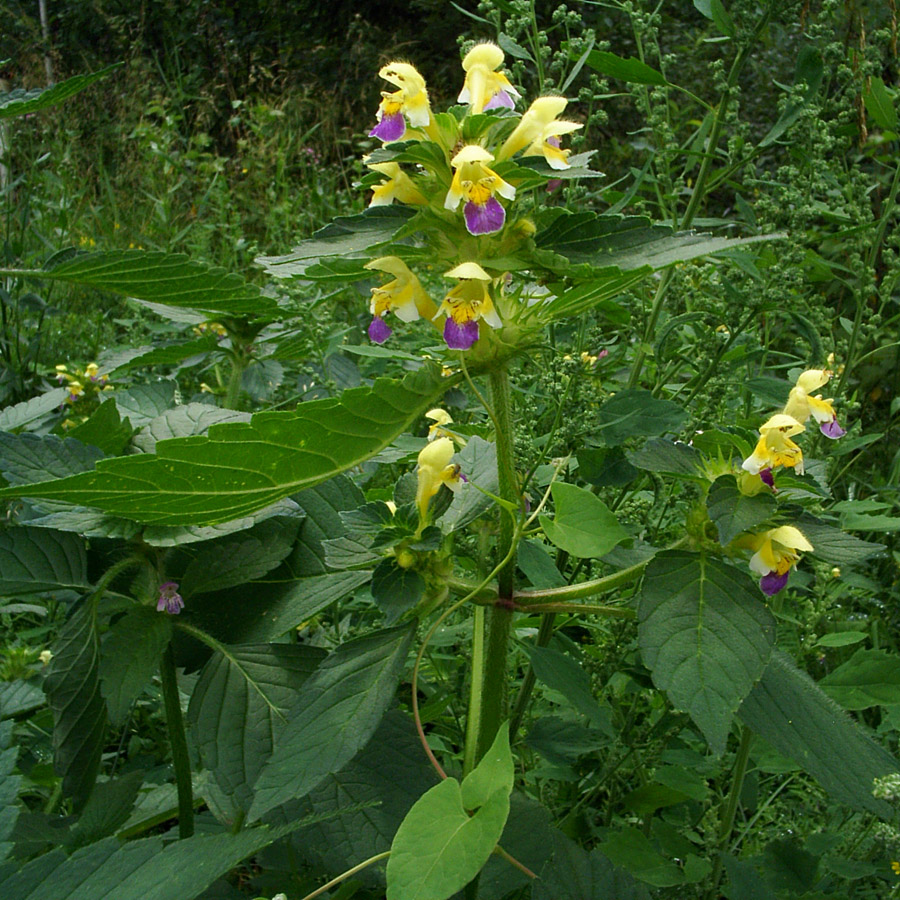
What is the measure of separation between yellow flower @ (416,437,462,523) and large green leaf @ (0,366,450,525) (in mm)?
73

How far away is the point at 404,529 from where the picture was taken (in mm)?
857

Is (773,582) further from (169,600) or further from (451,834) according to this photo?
(169,600)

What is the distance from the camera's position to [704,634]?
2.53ft

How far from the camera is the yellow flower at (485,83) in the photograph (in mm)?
922

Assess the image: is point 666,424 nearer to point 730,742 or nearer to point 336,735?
point 336,735

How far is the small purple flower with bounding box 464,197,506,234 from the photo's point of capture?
781mm

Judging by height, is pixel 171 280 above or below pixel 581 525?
above

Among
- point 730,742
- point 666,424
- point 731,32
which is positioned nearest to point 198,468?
point 666,424

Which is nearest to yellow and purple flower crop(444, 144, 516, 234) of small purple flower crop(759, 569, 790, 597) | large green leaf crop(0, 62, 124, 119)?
small purple flower crop(759, 569, 790, 597)

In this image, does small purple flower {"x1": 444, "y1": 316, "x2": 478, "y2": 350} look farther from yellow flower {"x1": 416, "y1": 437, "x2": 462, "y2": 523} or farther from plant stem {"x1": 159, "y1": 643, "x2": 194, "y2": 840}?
plant stem {"x1": 159, "y1": 643, "x2": 194, "y2": 840}

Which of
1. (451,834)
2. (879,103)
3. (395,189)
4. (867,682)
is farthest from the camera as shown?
(879,103)

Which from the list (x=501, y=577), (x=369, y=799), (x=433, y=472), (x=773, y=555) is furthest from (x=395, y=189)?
(x=369, y=799)

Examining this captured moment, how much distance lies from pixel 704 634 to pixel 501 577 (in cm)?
23

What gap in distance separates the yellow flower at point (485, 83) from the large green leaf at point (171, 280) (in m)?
0.40
